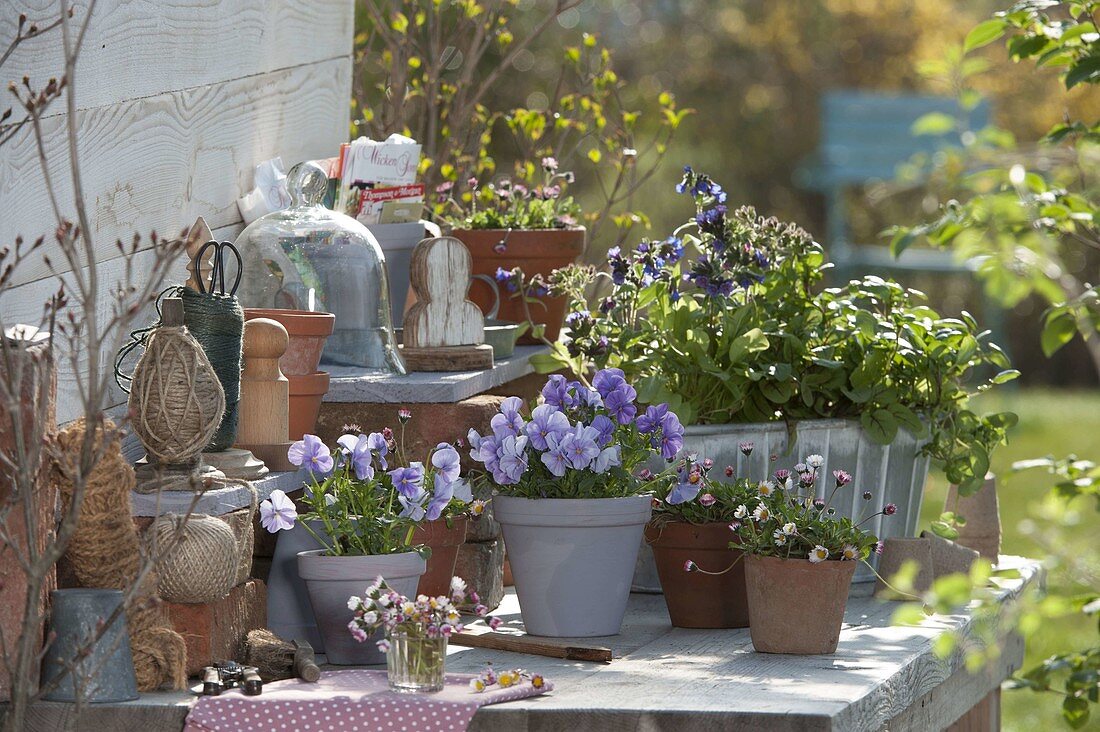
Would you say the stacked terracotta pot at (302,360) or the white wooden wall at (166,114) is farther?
the stacked terracotta pot at (302,360)

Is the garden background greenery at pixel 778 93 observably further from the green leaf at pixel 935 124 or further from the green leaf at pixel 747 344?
the green leaf at pixel 935 124

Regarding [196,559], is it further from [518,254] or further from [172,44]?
[518,254]

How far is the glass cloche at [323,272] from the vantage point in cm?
266

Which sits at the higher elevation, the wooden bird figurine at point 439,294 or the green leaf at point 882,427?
the wooden bird figurine at point 439,294

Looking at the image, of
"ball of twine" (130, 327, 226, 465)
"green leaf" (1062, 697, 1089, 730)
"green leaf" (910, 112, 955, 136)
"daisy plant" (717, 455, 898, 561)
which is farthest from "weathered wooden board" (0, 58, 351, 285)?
"green leaf" (1062, 697, 1089, 730)

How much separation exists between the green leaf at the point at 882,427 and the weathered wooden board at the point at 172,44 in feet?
4.34

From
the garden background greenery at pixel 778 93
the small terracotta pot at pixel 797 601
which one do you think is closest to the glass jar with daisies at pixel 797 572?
the small terracotta pot at pixel 797 601

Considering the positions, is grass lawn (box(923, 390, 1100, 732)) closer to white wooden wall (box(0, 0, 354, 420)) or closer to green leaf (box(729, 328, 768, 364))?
green leaf (box(729, 328, 768, 364))

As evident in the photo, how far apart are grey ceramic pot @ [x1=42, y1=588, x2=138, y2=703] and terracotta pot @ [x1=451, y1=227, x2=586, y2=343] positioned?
1.37 meters


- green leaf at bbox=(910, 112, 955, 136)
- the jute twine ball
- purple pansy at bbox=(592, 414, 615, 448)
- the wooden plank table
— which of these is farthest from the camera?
purple pansy at bbox=(592, 414, 615, 448)

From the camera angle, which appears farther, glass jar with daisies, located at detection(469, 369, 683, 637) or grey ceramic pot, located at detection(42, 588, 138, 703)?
glass jar with daisies, located at detection(469, 369, 683, 637)

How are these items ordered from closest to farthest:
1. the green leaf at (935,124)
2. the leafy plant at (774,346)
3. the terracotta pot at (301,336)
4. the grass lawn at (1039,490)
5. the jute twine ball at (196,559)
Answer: the green leaf at (935,124) < the jute twine ball at (196,559) < the terracotta pot at (301,336) < the leafy plant at (774,346) < the grass lawn at (1039,490)

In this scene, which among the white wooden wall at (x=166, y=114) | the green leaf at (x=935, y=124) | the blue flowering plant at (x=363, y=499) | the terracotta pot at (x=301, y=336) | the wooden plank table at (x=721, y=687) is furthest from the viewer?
the terracotta pot at (x=301, y=336)

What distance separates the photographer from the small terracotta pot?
221cm
